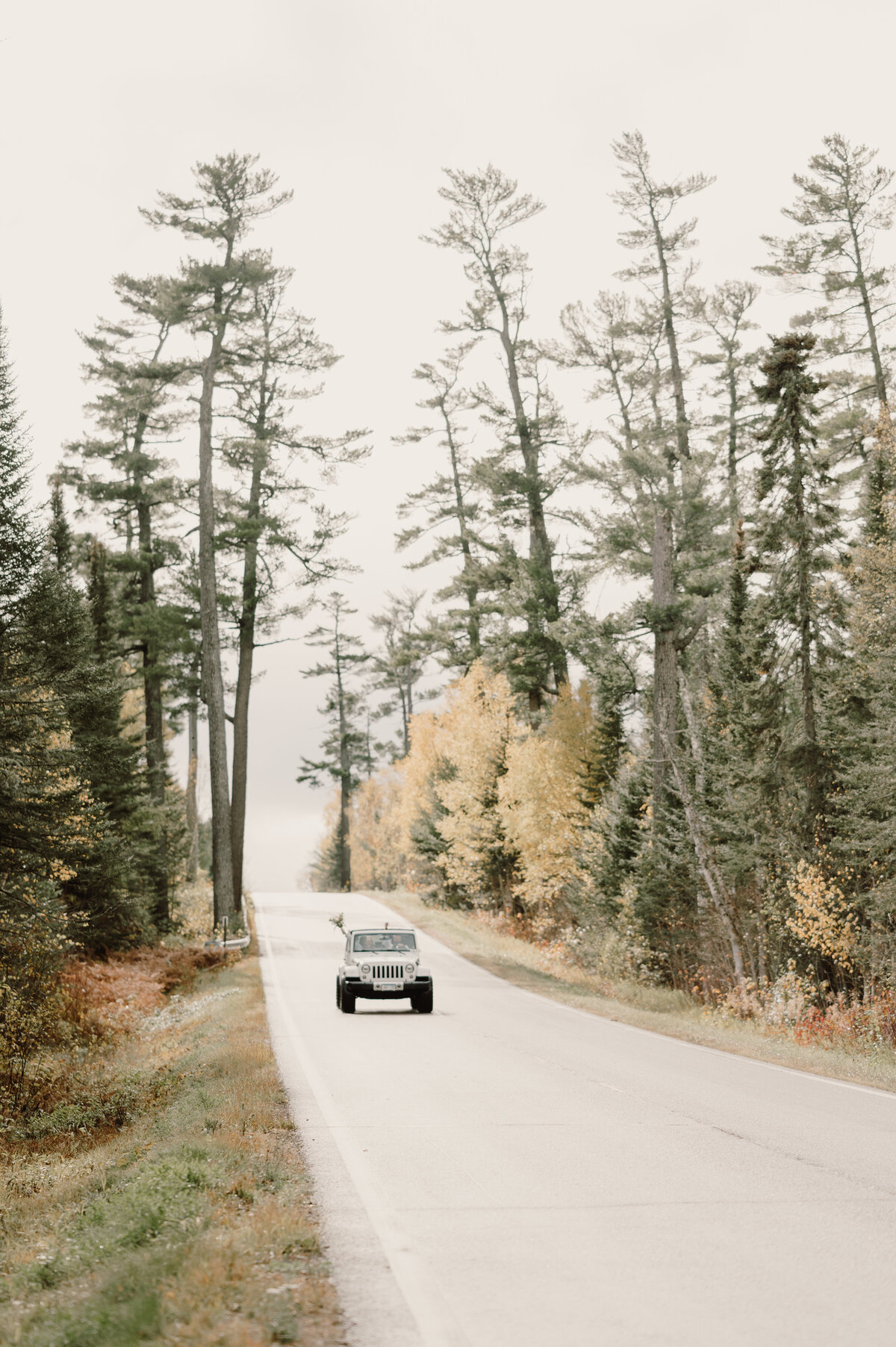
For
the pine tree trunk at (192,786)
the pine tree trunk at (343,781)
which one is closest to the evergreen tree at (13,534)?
the pine tree trunk at (192,786)

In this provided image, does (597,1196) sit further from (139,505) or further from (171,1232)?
(139,505)

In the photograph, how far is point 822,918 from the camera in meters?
19.5

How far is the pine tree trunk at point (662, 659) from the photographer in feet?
86.0

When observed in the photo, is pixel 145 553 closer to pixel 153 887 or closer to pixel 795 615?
pixel 153 887

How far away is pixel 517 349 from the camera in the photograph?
37.4 metres

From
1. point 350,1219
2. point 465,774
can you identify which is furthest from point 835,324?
point 350,1219

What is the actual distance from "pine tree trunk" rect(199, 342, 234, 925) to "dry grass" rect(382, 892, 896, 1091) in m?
7.58

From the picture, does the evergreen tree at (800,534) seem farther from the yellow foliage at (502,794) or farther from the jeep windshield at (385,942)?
the yellow foliage at (502,794)

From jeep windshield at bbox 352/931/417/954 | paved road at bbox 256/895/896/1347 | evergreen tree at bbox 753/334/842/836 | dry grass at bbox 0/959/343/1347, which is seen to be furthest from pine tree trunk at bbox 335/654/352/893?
dry grass at bbox 0/959/343/1347

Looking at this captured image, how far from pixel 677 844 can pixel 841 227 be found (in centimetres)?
1794

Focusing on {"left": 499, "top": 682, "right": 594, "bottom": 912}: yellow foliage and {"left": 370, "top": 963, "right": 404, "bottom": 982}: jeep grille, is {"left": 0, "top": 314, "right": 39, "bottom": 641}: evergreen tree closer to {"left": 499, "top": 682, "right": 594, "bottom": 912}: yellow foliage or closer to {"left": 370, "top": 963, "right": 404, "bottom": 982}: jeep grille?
{"left": 370, "top": 963, "right": 404, "bottom": 982}: jeep grille

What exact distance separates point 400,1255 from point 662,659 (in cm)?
2124

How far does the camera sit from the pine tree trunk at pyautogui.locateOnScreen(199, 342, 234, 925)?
3200cm

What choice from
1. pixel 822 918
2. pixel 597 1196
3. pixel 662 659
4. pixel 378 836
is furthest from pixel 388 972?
pixel 378 836
